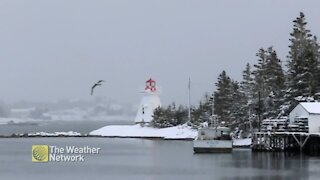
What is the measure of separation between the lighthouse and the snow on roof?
6516 centimetres

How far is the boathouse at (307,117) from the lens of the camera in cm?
7575

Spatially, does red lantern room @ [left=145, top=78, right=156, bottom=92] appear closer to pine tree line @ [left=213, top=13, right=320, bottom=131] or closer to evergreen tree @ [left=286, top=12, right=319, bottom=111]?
pine tree line @ [left=213, top=13, right=320, bottom=131]

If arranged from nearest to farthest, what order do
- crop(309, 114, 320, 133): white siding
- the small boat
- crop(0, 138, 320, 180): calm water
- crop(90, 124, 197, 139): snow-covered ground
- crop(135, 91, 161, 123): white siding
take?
1. crop(0, 138, 320, 180): calm water
2. crop(309, 114, 320, 133): white siding
3. the small boat
4. crop(90, 124, 197, 139): snow-covered ground
5. crop(135, 91, 161, 123): white siding

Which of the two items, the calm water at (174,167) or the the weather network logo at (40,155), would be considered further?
the the weather network logo at (40,155)

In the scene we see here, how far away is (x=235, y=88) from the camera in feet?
378

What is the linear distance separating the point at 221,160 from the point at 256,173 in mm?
14820


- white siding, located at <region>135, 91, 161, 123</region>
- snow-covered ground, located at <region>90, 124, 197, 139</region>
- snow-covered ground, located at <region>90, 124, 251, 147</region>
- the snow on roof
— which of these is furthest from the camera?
white siding, located at <region>135, 91, 161, 123</region>

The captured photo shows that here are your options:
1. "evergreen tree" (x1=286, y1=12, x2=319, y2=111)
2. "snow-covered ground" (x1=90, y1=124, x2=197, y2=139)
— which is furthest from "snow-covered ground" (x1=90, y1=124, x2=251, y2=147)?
"evergreen tree" (x1=286, y1=12, x2=319, y2=111)

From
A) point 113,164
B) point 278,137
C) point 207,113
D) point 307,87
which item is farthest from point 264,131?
point 207,113

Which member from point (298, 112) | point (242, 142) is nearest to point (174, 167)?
point (298, 112)

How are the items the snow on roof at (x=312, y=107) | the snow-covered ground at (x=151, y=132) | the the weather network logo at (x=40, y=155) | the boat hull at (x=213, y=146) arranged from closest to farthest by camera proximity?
the the weather network logo at (x=40, y=155), the snow on roof at (x=312, y=107), the boat hull at (x=213, y=146), the snow-covered ground at (x=151, y=132)

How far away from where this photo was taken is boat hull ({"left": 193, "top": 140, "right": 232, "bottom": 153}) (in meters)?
77.8

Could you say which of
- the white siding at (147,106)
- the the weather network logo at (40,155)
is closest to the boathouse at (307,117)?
the the weather network logo at (40,155)

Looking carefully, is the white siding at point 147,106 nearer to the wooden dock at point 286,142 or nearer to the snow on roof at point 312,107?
the wooden dock at point 286,142
